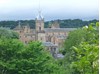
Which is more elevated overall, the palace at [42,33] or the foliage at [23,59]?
the foliage at [23,59]

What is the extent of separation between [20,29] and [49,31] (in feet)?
44.2

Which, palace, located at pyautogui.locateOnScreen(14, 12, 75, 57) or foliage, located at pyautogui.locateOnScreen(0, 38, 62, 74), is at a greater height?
foliage, located at pyautogui.locateOnScreen(0, 38, 62, 74)

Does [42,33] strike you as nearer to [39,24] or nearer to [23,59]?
[39,24]

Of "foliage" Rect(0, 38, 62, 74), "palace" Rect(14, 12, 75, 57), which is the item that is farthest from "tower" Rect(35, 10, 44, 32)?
"foliage" Rect(0, 38, 62, 74)

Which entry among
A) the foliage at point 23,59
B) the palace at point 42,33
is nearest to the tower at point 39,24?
the palace at point 42,33

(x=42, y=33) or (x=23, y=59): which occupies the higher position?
(x=23, y=59)

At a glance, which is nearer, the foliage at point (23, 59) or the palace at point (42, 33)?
the foliage at point (23, 59)

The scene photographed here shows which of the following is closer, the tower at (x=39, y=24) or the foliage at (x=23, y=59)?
the foliage at (x=23, y=59)

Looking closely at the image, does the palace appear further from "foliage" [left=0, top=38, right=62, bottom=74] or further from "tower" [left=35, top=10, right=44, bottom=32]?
"foliage" [left=0, top=38, right=62, bottom=74]

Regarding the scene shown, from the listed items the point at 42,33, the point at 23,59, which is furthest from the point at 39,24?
the point at 23,59

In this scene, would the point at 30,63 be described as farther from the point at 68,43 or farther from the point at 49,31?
the point at 49,31

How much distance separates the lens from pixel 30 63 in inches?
1044

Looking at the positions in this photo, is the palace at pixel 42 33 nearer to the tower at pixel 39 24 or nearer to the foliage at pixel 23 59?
the tower at pixel 39 24

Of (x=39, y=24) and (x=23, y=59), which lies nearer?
(x=23, y=59)
